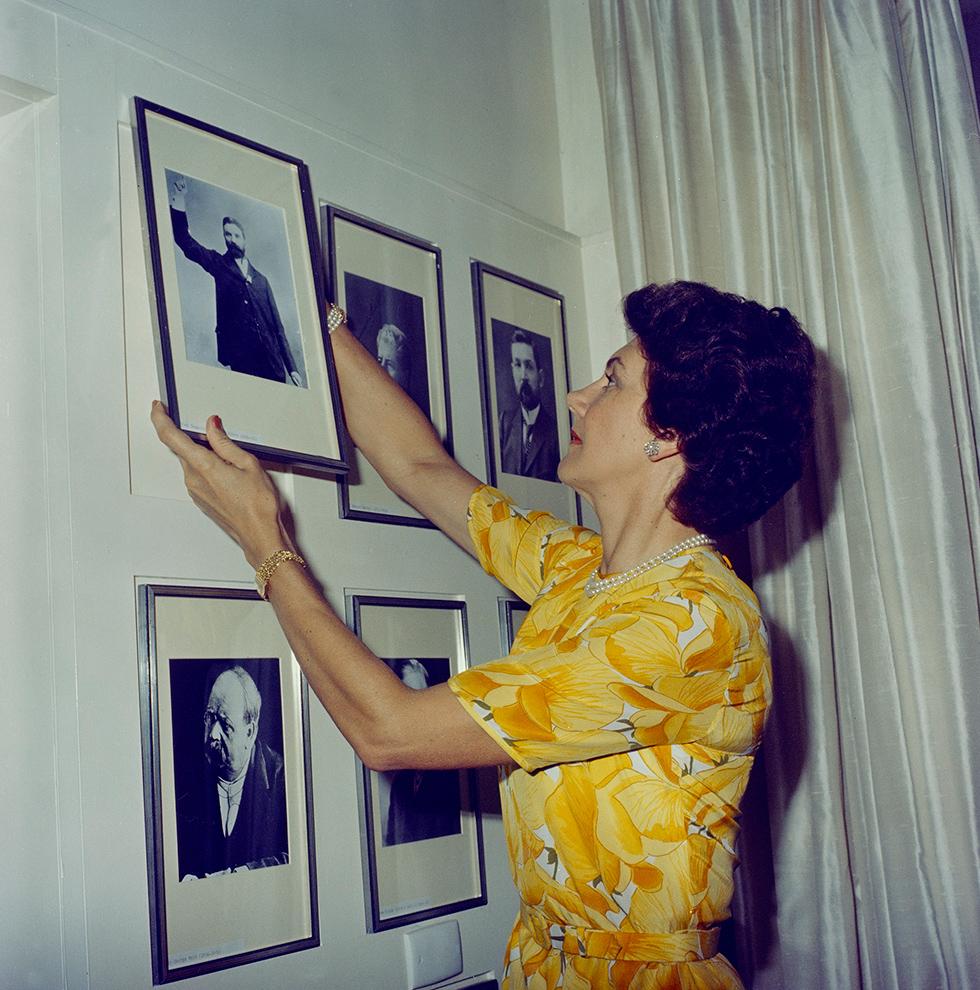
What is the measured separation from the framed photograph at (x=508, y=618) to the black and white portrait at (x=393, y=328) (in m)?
0.39

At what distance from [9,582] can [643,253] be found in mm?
1541

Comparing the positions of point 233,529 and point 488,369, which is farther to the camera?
point 488,369

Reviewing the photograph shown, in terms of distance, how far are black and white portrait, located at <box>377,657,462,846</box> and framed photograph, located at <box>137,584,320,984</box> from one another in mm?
180

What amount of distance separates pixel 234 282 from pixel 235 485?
31 centimetres

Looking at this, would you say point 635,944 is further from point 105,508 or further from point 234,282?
point 234,282

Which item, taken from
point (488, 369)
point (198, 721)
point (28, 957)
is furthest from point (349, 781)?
point (488, 369)

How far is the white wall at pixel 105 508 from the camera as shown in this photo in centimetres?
144

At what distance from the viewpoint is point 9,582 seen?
4.77ft

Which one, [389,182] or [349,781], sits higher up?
[389,182]

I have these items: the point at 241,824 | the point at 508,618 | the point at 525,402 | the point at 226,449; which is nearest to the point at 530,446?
the point at 525,402

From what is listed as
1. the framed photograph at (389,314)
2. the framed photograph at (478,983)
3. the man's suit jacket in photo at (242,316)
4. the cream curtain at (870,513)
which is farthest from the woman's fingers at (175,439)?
the cream curtain at (870,513)

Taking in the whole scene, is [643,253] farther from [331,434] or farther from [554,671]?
[554,671]

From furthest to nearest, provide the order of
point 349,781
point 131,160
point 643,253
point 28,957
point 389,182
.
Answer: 1. point 643,253
2. point 389,182
3. point 349,781
4. point 131,160
5. point 28,957

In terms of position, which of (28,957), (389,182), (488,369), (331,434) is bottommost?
(28,957)
